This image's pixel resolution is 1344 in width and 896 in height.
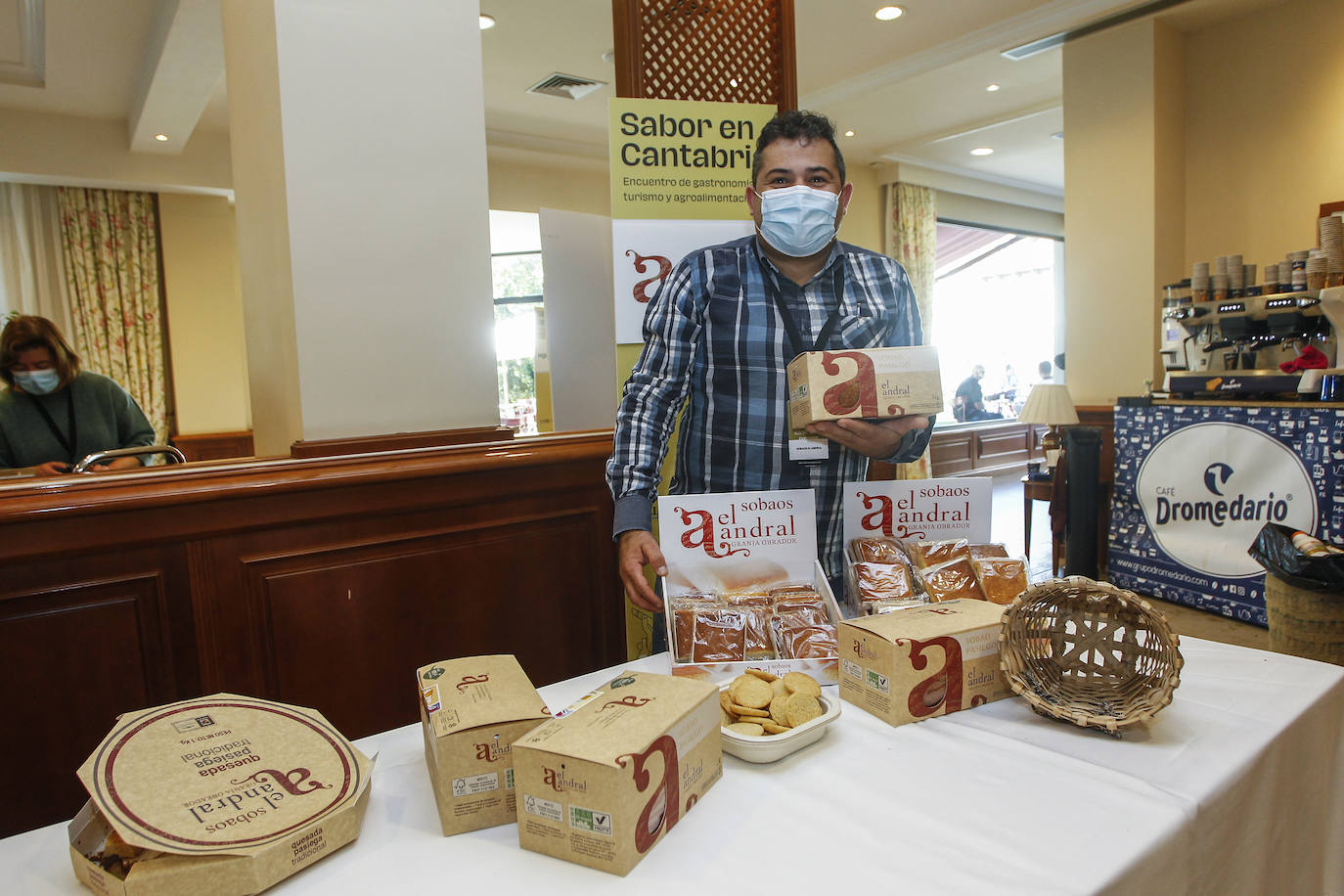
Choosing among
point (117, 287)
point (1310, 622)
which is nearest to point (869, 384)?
point (1310, 622)

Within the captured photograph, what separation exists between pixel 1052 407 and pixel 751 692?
386 cm

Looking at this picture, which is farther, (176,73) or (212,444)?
(212,444)

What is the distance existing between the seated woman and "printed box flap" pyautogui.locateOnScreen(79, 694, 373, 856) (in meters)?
2.29

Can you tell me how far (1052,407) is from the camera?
4.20m

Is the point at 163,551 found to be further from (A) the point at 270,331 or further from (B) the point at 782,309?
(B) the point at 782,309

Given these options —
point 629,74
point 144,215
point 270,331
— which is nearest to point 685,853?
point 270,331

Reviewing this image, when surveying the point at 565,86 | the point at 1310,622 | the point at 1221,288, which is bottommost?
the point at 1310,622

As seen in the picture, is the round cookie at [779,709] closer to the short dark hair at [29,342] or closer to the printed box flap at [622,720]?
the printed box flap at [622,720]

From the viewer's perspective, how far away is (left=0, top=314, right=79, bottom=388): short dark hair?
2.67 m

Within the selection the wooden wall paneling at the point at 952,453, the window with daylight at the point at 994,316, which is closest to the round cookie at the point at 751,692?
the wooden wall paneling at the point at 952,453

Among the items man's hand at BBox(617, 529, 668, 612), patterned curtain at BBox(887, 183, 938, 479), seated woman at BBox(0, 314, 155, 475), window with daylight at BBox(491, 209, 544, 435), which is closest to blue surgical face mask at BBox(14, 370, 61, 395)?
seated woman at BBox(0, 314, 155, 475)

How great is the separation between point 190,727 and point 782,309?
1130mm

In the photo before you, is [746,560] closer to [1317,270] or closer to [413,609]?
[413,609]

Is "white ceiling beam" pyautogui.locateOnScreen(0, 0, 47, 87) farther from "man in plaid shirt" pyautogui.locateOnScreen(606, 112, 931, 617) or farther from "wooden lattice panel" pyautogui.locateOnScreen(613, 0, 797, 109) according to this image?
"man in plaid shirt" pyautogui.locateOnScreen(606, 112, 931, 617)
